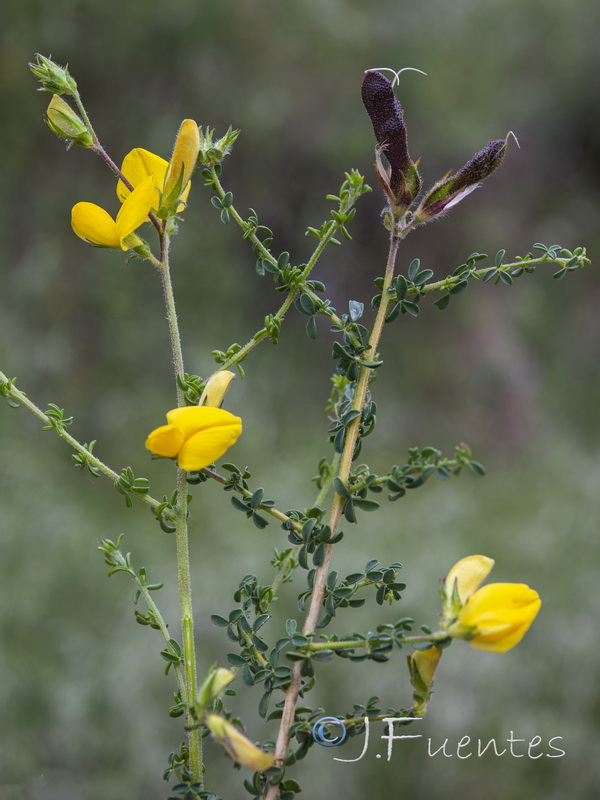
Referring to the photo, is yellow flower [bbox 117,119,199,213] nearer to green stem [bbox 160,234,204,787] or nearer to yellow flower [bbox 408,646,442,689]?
green stem [bbox 160,234,204,787]

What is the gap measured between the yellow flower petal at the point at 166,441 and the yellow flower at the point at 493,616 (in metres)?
0.12

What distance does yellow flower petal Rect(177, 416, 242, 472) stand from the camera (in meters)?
0.29

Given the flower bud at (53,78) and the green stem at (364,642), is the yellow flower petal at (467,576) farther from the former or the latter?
the flower bud at (53,78)

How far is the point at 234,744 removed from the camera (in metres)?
0.26

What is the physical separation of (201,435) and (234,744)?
0.35 ft

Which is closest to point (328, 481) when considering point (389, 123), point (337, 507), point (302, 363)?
point (337, 507)

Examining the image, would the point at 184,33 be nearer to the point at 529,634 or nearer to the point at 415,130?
the point at 415,130

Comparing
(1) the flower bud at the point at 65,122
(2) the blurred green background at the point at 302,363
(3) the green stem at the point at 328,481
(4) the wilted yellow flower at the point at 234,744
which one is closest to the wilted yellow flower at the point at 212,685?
(4) the wilted yellow flower at the point at 234,744

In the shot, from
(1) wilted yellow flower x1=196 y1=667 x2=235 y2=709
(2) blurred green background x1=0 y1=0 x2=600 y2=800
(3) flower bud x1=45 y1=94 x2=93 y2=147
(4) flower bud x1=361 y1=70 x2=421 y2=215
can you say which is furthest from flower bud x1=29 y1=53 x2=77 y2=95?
(2) blurred green background x1=0 y1=0 x2=600 y2=800

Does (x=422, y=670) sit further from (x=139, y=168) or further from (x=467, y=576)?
(x=139, y=168)

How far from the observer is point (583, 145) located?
6.41 ft

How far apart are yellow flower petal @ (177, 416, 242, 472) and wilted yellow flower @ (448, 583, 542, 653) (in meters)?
0.11

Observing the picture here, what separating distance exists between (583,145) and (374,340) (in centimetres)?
187

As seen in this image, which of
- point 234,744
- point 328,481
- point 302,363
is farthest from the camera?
point 302,363
